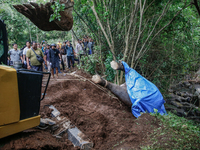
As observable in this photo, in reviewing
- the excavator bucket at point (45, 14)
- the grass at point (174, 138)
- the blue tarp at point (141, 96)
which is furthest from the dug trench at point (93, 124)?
the excavator bucket at point (45, 14)

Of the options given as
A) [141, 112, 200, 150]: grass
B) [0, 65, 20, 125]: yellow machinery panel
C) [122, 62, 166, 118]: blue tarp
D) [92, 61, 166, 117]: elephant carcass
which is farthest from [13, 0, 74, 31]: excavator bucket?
[141, 112, 200, 150]: grass

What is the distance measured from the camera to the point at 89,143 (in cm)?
293

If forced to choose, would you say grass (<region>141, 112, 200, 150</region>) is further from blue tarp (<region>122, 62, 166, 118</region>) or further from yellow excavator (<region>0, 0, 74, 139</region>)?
yellow excavator (<region>0, 0, 74, 139</region>)

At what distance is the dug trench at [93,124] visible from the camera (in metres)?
2.45

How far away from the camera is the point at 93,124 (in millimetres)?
3744

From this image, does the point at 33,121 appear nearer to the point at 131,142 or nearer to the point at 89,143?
the point at 89,143

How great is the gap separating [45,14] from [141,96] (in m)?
3.34

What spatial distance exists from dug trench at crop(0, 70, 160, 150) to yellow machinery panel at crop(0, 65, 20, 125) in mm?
427

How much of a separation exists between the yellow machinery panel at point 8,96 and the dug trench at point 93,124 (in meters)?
0.43

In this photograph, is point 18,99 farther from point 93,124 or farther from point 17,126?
point 93,124

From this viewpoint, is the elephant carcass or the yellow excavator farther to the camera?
the elephant carcass

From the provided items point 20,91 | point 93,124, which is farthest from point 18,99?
point 93,124

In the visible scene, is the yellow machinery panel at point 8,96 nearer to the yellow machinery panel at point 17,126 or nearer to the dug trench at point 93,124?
the yellow machinery panel at point 17,126

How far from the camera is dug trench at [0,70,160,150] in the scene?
2.45m
